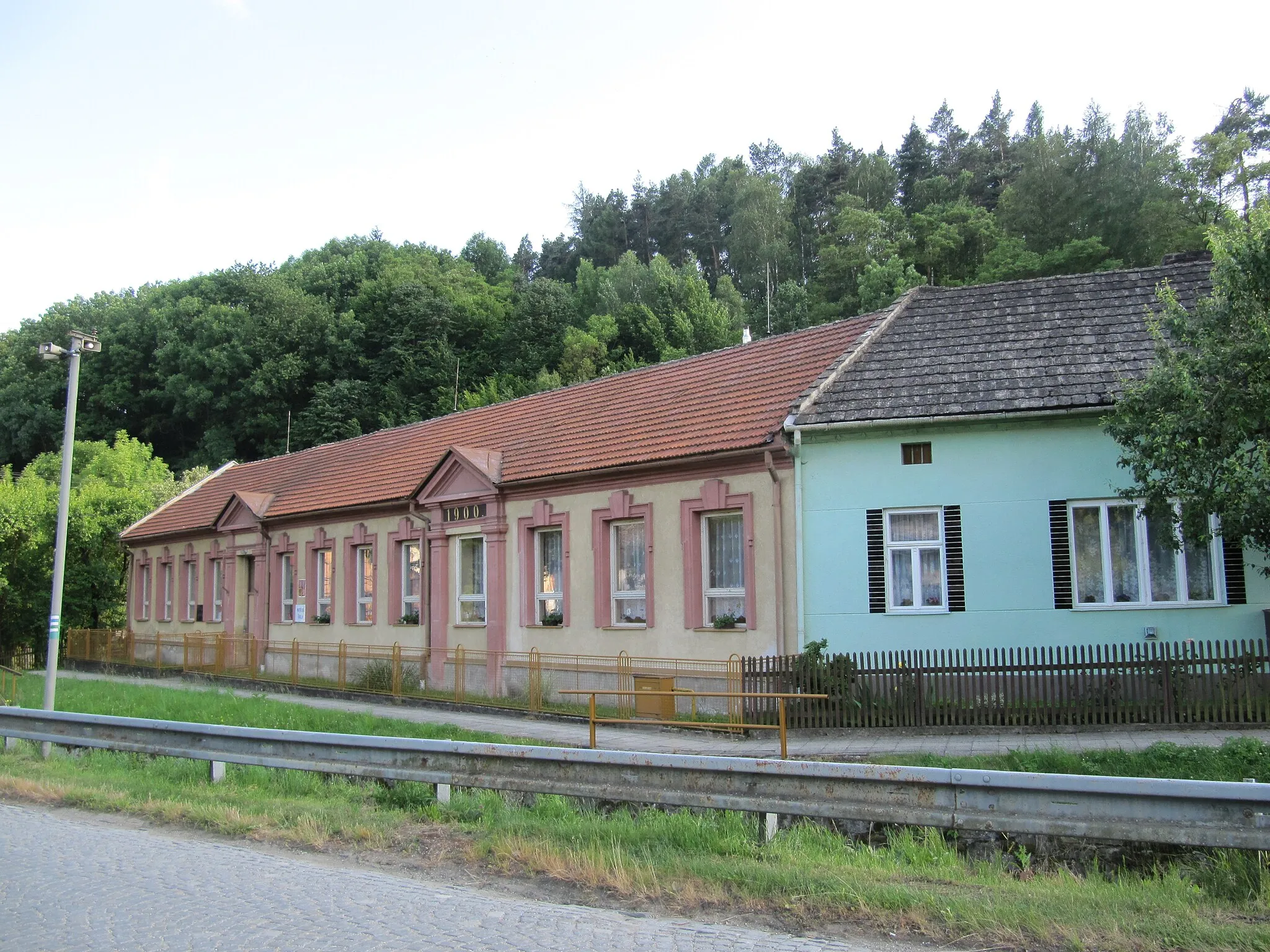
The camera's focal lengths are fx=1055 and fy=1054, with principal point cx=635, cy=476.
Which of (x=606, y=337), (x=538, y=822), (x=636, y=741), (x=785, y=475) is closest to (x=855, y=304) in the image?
(x=606, y=337)

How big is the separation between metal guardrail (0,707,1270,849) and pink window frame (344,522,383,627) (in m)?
13.8

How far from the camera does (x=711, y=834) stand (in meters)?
8.16

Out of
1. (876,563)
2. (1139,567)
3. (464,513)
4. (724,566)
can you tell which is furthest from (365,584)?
(1139,567)

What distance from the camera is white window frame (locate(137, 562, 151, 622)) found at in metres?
36.6

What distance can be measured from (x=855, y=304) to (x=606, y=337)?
49.5 feet

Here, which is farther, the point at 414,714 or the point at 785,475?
the point at 414,714

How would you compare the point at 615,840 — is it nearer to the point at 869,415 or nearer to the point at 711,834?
the point at 711,834

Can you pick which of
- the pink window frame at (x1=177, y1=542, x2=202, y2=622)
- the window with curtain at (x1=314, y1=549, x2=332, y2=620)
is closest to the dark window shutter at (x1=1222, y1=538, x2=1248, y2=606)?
the window with curtain at (x1=314, y1=549, x2=332, y2=620)

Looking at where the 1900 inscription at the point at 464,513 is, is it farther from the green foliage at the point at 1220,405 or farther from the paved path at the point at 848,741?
the green foliage at the point at 1220,405

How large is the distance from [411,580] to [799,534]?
37.8ft

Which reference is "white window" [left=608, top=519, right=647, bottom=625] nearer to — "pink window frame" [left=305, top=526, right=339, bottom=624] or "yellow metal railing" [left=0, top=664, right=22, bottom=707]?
"pink window frame" [left=305, top=526, right=339, bottom=624]

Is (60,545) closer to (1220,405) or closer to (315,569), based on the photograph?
(315,569)

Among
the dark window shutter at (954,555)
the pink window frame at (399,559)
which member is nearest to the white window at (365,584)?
the pink window frame at (399,559)

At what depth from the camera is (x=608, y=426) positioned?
21.8 metres
